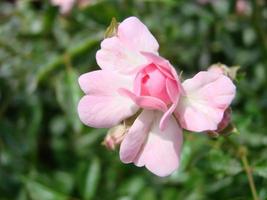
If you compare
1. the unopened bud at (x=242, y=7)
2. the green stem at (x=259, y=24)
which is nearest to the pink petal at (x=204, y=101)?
the green stem at (x=259, y=24)

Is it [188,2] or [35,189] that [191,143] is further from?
[188,2]

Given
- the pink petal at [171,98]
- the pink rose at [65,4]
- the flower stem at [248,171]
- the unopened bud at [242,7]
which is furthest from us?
the unopened bud at [242,7]

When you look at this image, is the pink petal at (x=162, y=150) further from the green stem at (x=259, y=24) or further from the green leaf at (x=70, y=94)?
the green stem at (x=259, y=24)

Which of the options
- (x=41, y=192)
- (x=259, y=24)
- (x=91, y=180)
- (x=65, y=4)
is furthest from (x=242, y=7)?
(x=41, y=192)

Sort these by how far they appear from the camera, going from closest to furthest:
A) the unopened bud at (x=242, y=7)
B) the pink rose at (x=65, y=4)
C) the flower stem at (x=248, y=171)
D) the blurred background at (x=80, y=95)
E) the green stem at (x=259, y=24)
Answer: the flower stem at (x=248, y=171)
the blurred background at (x=80, y=95)
the pink rose at (x=65, y=4)
the green stem at (x=259, y=24)
the unopened bud at (x=242, y=7)

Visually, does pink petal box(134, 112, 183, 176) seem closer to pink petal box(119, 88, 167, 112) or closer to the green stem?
pink petal box(119, 88, 167, 112)

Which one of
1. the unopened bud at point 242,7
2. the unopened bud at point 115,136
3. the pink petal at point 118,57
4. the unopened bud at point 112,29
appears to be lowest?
the unopened bud at point 242,7
